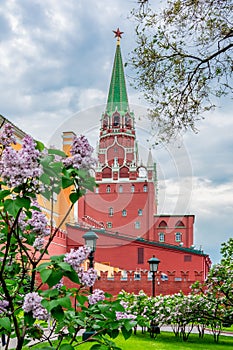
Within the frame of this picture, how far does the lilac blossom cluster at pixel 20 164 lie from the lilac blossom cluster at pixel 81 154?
155 mm

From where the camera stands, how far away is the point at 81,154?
7.04 ft

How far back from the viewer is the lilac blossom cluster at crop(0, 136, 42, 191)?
200 cm

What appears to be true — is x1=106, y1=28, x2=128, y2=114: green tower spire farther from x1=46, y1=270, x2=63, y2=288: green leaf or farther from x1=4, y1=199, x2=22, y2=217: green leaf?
x1=46, y1=270, x2=63, y2=288: green leaf

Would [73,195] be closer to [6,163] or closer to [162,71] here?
[6,163]

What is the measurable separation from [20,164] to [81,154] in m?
0.29

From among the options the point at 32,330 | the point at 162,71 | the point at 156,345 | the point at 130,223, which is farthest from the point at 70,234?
the point at 32,330

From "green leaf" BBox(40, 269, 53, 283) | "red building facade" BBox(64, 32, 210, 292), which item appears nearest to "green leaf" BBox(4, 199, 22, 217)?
"green leaf" BBox(40, 269, 53, 283)

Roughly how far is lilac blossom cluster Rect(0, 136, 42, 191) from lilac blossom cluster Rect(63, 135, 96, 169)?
15 cm

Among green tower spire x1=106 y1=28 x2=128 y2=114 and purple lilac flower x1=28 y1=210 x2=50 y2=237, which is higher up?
green tower spire x1=106 y1=28 x2=128 y2=114

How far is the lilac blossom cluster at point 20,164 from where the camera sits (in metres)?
2.00

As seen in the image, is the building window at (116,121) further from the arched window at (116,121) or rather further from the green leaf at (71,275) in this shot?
the green leaf at (71,275)

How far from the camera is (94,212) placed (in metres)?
43.5

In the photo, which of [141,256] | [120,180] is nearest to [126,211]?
[120,180]

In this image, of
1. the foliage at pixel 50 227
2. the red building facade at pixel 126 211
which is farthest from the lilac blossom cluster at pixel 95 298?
the red building facade at pixel 126 211
